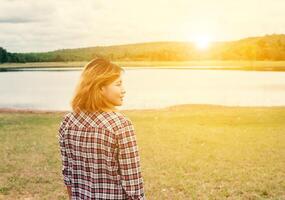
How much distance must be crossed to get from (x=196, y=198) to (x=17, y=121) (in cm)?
1680

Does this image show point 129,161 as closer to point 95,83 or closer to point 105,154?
point 105,154

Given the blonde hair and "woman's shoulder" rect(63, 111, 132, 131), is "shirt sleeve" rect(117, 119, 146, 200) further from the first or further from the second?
the blonde hair

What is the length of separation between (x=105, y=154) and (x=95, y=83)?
49 centimetres

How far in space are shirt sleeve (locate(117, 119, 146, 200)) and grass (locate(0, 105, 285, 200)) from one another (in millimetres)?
6381

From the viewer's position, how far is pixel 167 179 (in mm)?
11039

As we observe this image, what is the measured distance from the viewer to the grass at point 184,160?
Answer: 10156 mm

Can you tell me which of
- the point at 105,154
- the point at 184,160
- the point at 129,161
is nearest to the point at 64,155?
the point at 105,154

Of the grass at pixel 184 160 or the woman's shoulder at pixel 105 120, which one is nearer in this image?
the woman's shoulder at pixel 105 120

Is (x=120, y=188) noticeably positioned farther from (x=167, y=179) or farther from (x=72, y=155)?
(x=167, y=179)

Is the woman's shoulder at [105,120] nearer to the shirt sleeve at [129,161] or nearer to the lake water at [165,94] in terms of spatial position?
the shirt sleeve at [129,161]

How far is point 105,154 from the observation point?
131 inches

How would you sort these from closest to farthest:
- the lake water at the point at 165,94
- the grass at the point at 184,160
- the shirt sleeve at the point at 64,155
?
the shirt sleeve at the point at 64,155 < the grass at the point at 184,160 < the lake water at the point at 165,94

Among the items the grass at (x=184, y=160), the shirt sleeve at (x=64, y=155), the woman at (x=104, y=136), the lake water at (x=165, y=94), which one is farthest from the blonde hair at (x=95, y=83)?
the grass at (x=184, y=160)

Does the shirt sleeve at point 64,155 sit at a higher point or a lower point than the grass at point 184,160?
higher
